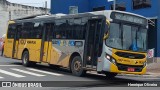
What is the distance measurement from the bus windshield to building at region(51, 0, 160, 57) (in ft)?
39.2

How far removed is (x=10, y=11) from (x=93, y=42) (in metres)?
46.3

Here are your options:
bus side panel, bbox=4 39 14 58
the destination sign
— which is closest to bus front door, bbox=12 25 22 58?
bus side panel, bbox=4 39 14 58

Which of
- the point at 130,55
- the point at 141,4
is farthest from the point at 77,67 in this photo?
the point at 141,4

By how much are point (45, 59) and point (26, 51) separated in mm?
3005

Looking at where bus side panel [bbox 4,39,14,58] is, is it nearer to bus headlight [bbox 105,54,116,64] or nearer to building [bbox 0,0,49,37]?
bus headlight [bbox 105,54,116,64]

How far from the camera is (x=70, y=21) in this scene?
20062 millimetres

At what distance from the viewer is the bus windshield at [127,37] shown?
17219 millimetres

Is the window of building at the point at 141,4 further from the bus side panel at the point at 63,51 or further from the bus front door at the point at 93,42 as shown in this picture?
the bus front door at the point at 93,42

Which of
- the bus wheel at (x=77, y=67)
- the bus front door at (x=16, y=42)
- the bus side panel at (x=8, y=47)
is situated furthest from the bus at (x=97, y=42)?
the bus side panel at (x=8, y=47)

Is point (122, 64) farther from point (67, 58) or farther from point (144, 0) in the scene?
point (144, 0)

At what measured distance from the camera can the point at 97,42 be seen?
17656 mm

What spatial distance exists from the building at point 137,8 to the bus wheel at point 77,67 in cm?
1209

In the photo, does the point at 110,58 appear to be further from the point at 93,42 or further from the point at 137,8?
the point at 137,8

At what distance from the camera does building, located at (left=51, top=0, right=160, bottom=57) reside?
32031 millimetres
